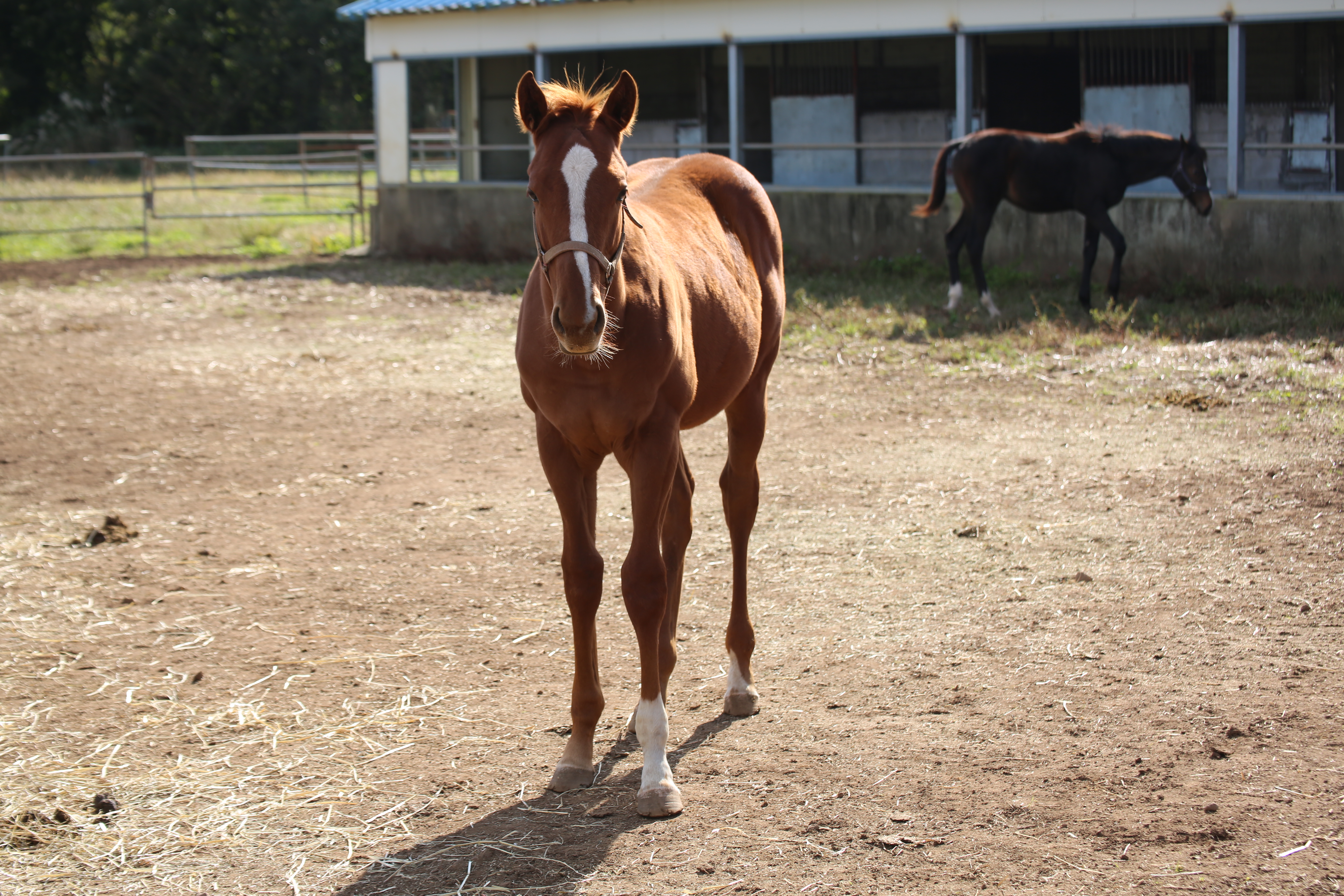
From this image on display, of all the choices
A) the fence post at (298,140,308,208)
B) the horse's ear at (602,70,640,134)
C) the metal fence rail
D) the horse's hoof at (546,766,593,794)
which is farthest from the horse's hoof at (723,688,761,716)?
the fence post at (298,140,308,208)

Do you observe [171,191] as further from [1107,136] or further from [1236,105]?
[1236,105]

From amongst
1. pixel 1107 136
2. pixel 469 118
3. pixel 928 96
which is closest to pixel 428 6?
pixel 469 118

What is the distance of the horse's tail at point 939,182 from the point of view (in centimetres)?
1182

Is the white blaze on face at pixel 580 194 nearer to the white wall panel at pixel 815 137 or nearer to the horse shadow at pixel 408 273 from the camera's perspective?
the horse shadow at pixel 408 273

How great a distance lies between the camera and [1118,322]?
10016mm

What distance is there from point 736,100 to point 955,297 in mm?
4820

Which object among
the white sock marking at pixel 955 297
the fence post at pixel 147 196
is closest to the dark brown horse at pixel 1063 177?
the white sock marking at pixel 955 297

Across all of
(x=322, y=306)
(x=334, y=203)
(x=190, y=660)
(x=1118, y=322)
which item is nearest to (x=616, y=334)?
(x=190, y=660)

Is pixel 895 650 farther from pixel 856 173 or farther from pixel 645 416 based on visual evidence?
pixel 856 173

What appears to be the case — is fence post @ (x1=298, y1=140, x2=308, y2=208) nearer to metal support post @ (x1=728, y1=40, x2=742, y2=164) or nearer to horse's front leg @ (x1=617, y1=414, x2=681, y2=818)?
metal support post @ (x1=728, y1=40, x2=742, y2=164)

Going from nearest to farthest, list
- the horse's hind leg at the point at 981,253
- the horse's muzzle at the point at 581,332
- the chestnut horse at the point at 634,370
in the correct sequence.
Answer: the horse's muzzle at the point at 581,332 → the chestnut horse at the point at 634,370 → the horse's hind leg at the point at 981,253

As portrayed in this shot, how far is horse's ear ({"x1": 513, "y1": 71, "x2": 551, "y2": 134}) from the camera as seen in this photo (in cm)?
302

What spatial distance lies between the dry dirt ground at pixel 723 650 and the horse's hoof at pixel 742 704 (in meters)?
0.05

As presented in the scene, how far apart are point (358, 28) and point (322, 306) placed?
32219 mm
